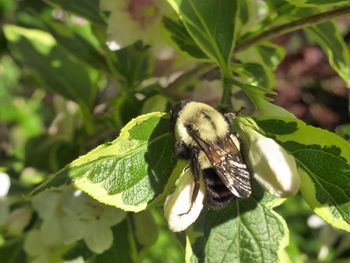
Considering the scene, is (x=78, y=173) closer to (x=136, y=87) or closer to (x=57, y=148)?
(x=136, y=87)

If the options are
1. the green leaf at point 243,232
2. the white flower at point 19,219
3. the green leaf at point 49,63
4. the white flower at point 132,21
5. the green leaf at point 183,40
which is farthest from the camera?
the green leaf at point 49,63

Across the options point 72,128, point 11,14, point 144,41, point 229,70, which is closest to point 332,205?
point 229,70

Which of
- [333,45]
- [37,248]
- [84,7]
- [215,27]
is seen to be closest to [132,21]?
[84,7]

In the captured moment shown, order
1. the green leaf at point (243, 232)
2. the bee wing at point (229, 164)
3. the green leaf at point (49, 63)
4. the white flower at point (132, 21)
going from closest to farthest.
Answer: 1. the bee wing at point (229, 164)
2. the green leaf at point (243, 232)
3. the white flower at point (132, 21)
4. the green leaf at point (49, 63)

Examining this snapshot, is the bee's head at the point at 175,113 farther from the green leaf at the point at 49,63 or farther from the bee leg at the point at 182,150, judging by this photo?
the green leaf at the point at 49,63

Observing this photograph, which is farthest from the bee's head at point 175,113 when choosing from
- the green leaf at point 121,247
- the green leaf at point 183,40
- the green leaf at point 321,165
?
the green leaf at point 121,247

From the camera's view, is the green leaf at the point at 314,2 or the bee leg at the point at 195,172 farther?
the green leaf at the point at 314,2
